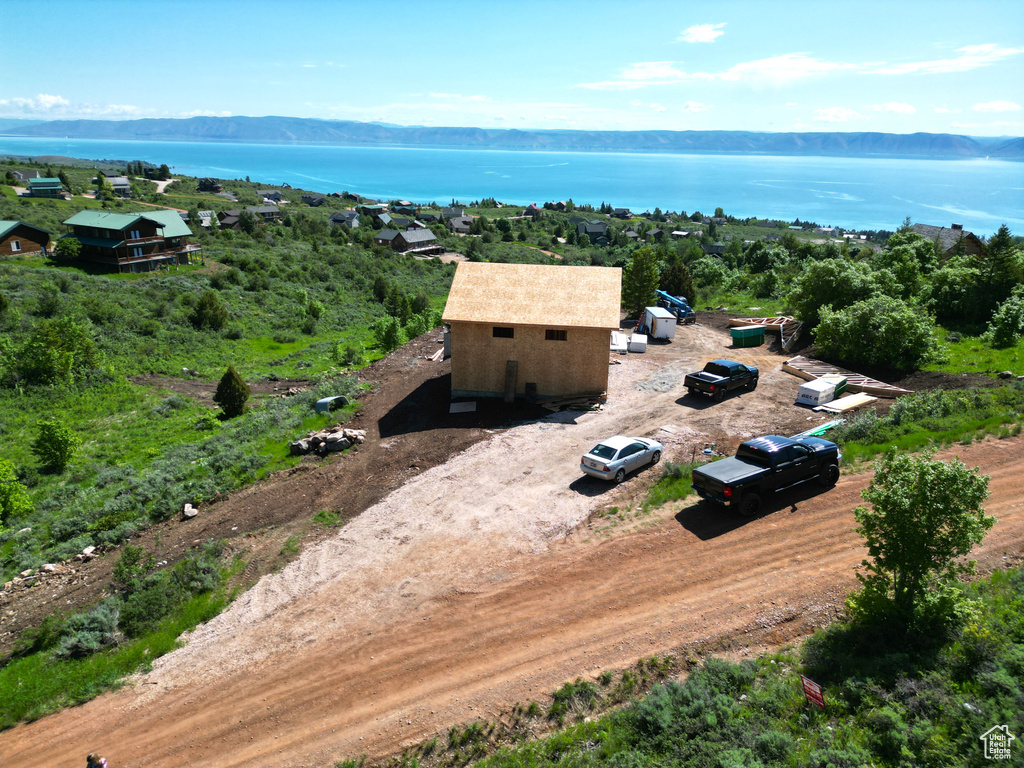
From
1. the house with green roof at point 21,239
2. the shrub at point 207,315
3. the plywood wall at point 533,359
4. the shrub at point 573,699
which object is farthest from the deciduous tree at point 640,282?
the house with green roof at point 21,239

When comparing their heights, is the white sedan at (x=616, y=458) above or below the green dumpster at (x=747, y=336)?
below

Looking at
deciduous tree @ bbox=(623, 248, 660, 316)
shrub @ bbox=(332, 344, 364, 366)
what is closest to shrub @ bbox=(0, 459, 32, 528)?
shrub @ bbox=(332, 344, 364, 366)

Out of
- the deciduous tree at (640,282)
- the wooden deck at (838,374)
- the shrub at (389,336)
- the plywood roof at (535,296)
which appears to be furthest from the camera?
the shrub at (389,336)

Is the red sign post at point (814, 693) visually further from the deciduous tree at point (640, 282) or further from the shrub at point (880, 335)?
the deciduous tree at point (640, 282)

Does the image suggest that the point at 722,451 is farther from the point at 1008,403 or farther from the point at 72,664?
the point at 72,664

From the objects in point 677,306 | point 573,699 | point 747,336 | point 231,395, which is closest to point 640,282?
point 677,306
